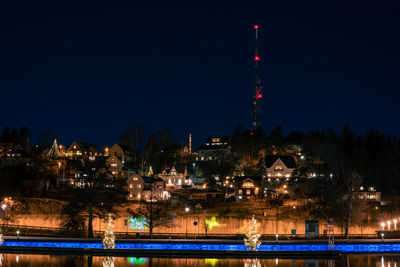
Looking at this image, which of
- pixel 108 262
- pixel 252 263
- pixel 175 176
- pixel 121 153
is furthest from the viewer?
pixel 121 153

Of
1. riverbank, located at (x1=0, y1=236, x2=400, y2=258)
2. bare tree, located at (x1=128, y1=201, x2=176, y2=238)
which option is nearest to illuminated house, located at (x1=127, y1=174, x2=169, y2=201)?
bare tree, located at (x1=128, y1=201, x2=176, y2=238)

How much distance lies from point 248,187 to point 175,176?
20606mm

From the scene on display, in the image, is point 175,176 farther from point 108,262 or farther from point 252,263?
point 252,263

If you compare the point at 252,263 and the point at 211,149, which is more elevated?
the point at 211,149

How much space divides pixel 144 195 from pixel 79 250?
32.1m

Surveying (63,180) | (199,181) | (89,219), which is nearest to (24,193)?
(63,180)

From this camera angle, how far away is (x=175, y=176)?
92.1m

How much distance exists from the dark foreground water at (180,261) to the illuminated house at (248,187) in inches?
1263

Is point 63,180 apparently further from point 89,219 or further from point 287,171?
point 287,171

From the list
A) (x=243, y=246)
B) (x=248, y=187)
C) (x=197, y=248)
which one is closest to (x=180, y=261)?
(x=197, y=248)

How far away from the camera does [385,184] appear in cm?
8244

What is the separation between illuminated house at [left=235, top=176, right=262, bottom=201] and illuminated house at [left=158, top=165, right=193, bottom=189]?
57.8ft

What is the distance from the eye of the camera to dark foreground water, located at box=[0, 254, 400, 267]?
38.5m

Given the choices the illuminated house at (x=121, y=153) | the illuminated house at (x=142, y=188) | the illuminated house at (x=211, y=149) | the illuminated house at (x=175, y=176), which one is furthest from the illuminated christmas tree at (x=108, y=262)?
the illuminated house at (x=211, y=149)
